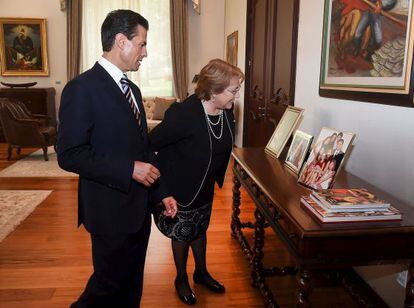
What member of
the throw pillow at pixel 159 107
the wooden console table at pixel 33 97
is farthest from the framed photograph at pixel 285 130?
the wooden console table at pixel 33 97

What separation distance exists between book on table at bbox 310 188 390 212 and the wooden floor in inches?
41.7

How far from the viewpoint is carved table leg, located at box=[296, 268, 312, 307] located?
4.76 ft

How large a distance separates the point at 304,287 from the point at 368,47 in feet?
4.85

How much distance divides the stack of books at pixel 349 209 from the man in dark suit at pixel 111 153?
0.68 metres

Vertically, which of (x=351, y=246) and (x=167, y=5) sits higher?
(x=167, y=5)

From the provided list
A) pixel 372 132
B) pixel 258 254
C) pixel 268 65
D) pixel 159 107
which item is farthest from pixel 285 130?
pixel 159 107

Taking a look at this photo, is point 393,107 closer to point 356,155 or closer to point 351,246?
point 356,155

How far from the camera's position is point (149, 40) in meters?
8.21

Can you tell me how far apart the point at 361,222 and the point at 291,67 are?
236cm

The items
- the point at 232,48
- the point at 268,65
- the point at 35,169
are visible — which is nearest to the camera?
the point at 268,65

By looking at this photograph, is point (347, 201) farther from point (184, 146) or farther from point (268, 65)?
point (268, 65)

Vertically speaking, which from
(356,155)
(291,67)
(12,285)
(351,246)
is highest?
(291,67)

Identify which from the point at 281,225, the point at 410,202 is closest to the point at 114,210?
the point at 281,225

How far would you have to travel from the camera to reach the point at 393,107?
6.46 feet
